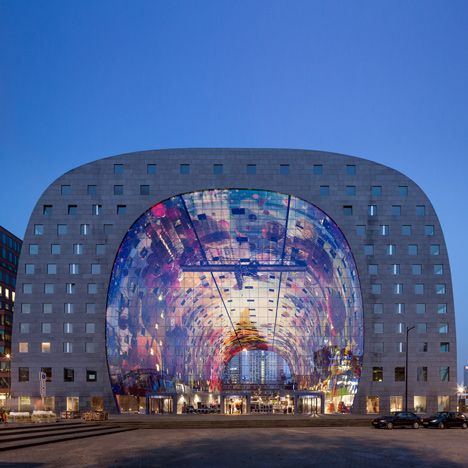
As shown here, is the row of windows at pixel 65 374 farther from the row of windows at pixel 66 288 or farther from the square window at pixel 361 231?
the square window at pixel 361 231

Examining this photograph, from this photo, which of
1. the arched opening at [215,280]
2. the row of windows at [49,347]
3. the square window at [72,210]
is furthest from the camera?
the square window at [72,210]

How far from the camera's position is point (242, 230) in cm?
7100

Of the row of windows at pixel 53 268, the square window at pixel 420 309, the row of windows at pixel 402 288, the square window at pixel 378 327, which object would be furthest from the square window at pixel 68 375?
the square window at pixel 420 309

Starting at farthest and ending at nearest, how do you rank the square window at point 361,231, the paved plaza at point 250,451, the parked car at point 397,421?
the square window at point 361,231, the parked car at point 397,421, the paved plaza at point 250,451

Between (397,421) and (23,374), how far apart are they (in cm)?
3628

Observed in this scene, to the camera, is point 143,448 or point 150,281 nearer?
point 143,448

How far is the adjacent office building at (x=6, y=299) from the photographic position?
12938cm

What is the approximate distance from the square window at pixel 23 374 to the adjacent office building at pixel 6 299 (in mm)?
60797

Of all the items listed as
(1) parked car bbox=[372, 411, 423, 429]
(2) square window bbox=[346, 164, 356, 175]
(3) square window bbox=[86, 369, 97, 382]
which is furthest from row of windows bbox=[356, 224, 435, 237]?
(3) square window bbox=[86, 369, 97, 382]

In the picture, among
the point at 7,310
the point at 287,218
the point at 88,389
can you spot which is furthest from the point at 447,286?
the point at 7,310

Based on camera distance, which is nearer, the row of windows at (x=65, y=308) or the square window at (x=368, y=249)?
the row of windows at (x=65, y=308)

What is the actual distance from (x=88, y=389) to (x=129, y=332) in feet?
21.2

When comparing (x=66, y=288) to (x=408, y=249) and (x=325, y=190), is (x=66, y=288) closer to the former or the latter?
(x=325, y=190)

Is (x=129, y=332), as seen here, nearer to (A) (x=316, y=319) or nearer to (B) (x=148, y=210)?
(B) (x=148, y=210)
